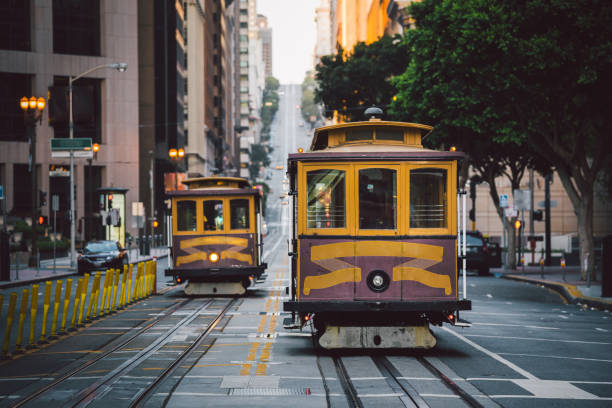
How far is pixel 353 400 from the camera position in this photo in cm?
939

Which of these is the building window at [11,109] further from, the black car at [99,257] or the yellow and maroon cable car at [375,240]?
the yellow and maroon cable car at [375,240]

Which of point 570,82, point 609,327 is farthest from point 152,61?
point 609,327

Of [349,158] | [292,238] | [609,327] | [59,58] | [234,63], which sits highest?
[234,63]

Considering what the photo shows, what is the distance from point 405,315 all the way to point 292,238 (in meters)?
2.07

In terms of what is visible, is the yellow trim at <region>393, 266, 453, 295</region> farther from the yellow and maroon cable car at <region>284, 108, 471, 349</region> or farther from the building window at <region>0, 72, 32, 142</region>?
the building window at <region>0, 72, 32, 142</region>

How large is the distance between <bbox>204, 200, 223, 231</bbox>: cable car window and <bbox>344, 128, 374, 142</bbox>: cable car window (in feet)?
35.0

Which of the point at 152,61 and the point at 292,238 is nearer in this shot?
the point at 292,238

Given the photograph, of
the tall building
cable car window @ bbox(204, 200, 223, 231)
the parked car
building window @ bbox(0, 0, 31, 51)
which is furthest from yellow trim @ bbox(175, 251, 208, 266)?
building window @ bbox(0, 0, 31, 51)

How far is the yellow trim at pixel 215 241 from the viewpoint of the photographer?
23859mm

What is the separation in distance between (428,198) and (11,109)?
61247 millimetres

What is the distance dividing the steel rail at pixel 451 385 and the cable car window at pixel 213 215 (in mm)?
11995

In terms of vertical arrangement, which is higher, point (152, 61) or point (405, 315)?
point (152, 61)

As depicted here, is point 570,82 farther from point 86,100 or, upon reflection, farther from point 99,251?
point 86,100

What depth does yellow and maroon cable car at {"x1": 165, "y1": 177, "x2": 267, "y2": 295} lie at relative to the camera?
2377 centimetres
